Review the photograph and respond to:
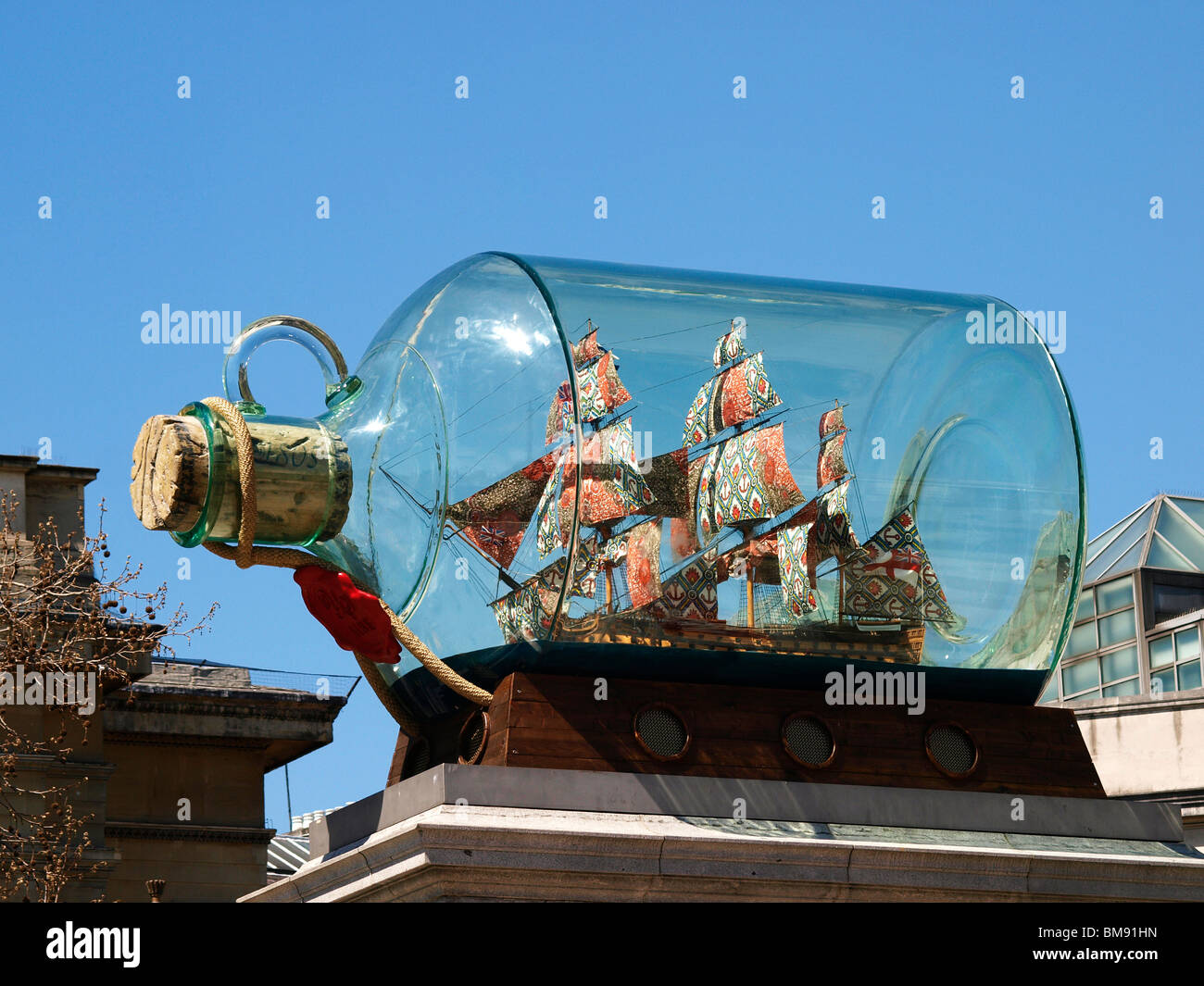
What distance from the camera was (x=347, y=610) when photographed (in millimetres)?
12508

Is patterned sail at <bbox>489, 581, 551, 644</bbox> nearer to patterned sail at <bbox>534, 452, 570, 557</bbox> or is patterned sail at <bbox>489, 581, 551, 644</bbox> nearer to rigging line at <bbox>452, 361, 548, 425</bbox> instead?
patterned sail at <bbox>534, 452, 570, 557</bbox>

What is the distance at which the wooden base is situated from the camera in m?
11.9

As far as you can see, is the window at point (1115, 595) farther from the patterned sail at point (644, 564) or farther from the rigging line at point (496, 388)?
the rigging line at point (496, 388)

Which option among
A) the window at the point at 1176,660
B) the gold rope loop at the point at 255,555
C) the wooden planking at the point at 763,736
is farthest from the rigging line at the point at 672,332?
the window at the point at 1176,660

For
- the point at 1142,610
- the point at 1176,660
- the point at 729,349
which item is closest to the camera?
the point at 729,349

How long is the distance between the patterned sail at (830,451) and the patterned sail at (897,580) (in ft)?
1.61

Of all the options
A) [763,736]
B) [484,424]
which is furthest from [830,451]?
[484,424]

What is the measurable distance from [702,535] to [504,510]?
1292 millimetres

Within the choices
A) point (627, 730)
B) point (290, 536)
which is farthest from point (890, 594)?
point (290, 536)

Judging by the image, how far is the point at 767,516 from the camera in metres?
12.5

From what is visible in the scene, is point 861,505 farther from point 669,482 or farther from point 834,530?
point 669,482

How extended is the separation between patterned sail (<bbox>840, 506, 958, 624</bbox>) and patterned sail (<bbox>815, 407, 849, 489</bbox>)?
0.49 meters
